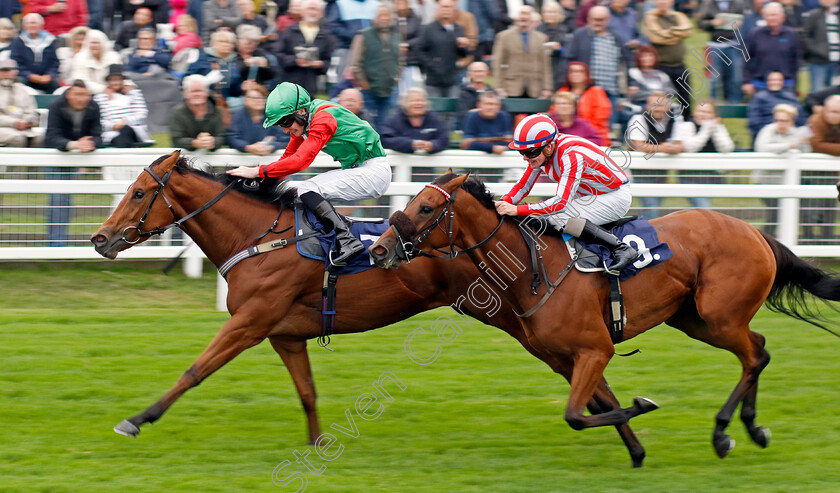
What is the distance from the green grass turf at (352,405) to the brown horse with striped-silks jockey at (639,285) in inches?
17.2

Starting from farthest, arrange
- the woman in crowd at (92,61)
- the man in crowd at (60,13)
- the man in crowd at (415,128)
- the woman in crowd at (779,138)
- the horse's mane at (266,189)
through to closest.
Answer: the man in crowd at (60,13), the woman in crowd at (92,61), the woman in crowd at (779,138), the man in crowd at (415,128), the horse's mane at (266,189)

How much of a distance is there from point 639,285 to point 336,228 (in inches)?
66.7

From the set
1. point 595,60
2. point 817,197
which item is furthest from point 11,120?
point 817,197

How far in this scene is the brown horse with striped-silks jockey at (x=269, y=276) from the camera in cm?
584

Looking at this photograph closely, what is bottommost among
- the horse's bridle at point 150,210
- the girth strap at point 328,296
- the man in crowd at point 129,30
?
the girth strap at point 328,296

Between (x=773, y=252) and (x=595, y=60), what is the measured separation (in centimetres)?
463

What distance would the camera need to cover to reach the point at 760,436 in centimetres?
592

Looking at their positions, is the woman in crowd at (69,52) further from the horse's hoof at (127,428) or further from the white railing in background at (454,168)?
the horse's hoof at (127,428)

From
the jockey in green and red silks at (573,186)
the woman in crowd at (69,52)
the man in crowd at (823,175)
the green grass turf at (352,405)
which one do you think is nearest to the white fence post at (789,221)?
the man in crowd at (823,175)

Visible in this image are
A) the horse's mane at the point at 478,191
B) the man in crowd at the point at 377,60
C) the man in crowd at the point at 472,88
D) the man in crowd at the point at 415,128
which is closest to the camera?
the horse's mane at the point at 478,191

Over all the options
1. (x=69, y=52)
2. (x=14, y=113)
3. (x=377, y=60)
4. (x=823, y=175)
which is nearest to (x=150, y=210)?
(x=14, y=113)

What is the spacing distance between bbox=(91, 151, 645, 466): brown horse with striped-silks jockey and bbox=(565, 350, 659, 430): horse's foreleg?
312 millimetres

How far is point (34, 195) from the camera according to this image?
8680 mm

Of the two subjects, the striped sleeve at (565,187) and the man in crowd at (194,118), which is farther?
the man in crowd at (194,118)
